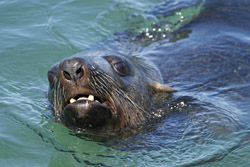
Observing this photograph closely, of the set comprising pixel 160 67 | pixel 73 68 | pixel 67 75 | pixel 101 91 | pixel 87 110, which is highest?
pixel 73 68

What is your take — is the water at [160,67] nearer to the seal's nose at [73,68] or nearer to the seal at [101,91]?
the seal at [101,91]

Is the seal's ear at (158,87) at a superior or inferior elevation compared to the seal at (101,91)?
inferior

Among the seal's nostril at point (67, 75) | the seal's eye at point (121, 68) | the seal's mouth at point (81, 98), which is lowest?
the seal's mouth at point (81, 98)

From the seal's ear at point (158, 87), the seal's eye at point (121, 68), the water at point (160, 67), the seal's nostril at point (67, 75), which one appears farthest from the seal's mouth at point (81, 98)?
the seal's ear at point (158, 87)

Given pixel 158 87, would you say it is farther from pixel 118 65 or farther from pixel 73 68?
pixel 73 68

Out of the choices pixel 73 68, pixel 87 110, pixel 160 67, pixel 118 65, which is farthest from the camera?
pixel 160 67

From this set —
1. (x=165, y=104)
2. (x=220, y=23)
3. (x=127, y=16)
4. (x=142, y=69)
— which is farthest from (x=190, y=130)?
(x=127, y=16)

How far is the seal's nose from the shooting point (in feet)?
16.3

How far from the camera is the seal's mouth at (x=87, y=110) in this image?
5.11 metres

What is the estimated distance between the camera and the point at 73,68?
4.95 metres

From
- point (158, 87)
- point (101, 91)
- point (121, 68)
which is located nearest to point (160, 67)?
point (158, 87)

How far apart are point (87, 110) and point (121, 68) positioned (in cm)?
100

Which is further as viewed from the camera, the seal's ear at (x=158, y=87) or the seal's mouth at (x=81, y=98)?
the seal's ear at (x=158, y=87)

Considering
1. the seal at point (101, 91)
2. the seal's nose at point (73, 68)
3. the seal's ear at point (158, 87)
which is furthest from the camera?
the seal's ear at point (158, 87)
